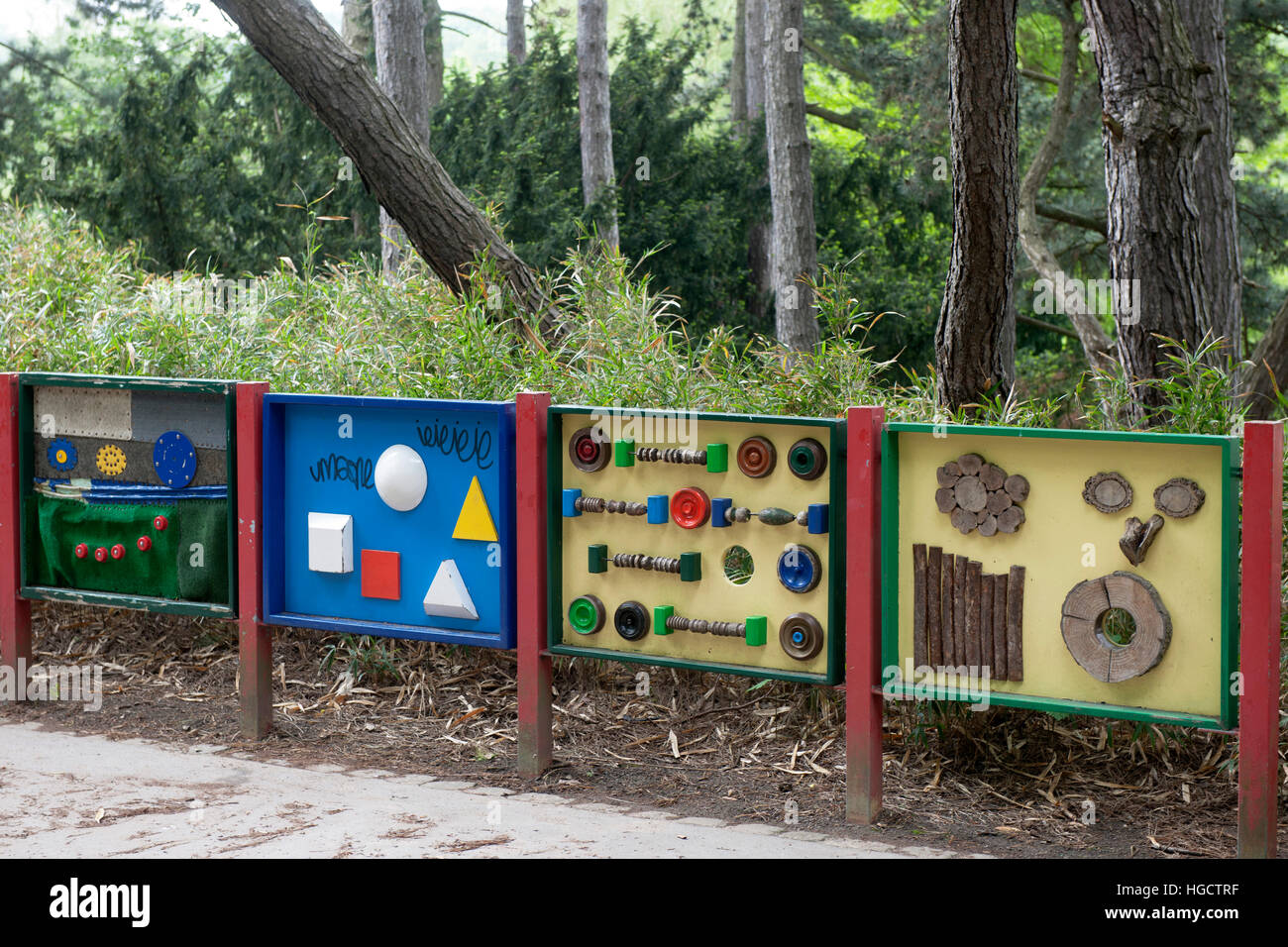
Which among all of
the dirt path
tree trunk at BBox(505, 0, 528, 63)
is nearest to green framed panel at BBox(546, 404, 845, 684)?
the dirt path

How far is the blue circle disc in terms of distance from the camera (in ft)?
19.9

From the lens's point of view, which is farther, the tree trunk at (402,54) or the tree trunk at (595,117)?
the tree trunk at (595,117)

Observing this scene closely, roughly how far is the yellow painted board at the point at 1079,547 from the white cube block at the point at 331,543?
2.21 metres

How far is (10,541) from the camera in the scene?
6.45m

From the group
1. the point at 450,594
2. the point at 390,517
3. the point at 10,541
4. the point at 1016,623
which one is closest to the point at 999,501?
the point at 1016,623

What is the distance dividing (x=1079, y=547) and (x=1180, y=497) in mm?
342

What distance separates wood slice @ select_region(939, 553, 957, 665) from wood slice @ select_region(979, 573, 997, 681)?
89mm

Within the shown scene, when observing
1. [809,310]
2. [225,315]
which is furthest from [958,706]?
[809,310]

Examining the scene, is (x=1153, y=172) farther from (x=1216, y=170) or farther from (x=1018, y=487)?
(x=1216, y=170)

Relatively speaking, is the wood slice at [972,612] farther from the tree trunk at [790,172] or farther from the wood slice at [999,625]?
the tree trunk at [790,172]

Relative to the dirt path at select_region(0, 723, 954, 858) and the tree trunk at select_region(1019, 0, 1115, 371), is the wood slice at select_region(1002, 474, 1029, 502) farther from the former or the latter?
the tree trunk at select_region(1019, 0, 1115, 371)

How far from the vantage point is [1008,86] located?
21.9 ft

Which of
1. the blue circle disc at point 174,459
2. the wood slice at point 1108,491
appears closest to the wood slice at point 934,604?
the wood slice at point 1108,491

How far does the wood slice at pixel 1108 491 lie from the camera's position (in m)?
4.37
